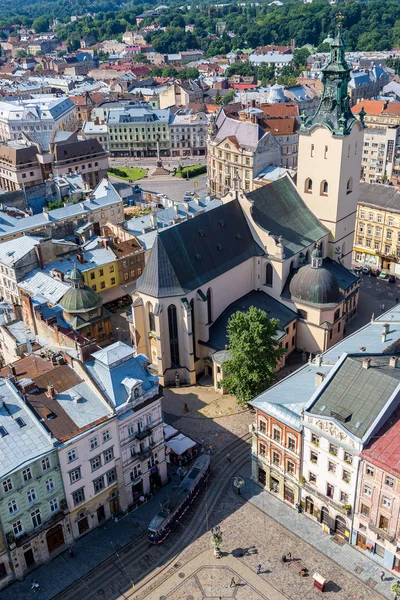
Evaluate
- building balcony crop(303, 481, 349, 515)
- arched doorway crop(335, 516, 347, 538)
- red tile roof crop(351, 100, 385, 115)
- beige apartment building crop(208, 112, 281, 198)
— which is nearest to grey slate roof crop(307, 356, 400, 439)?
building balcony crop(303, 481, 349, 515)

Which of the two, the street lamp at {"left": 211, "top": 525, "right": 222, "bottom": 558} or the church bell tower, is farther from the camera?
the church bell tower

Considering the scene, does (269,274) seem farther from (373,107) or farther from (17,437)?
(373,107)

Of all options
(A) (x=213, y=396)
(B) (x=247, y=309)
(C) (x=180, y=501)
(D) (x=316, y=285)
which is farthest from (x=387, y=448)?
(B) (x=247, y=309)

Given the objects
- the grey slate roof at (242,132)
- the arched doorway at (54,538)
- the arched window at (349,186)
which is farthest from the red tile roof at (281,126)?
the arched doorway at (54,538)

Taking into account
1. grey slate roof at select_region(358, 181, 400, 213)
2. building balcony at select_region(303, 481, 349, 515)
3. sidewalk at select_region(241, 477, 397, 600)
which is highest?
grey slate roof at select_region(358, 181, 400, 213)

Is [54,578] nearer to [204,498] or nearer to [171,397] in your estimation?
[204,498]

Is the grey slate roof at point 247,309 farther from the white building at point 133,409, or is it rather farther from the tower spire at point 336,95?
the tower spire at point 336,95

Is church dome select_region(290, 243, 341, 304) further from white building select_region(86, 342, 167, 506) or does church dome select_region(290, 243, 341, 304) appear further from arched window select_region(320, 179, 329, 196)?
white building select_region(86, 342, 167, 506)
